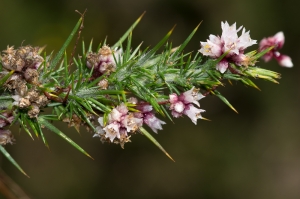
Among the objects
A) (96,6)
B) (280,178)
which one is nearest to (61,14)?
(96,6)

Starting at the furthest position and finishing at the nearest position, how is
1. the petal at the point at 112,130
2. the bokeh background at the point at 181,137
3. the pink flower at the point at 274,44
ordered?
1. the bokeh background at the point at 181,137
2. the pink flower at the point at 274,44
3. the petal at the point at 112,130

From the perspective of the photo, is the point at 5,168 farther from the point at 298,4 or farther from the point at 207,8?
the point at 298,4

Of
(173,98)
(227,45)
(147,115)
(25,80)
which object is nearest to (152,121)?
(147,115)

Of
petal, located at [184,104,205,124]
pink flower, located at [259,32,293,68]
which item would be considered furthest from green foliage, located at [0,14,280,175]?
pink flower, located at [259,32,293,68]

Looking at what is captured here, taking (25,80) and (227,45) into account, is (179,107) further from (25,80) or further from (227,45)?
(25,80)

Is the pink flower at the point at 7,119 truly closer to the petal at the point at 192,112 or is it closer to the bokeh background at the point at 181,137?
the petal at the point at 192,112

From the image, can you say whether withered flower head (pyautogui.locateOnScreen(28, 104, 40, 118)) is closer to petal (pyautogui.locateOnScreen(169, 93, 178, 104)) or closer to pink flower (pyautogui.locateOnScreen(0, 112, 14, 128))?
pink flower (pyautogui.locateOnScreen(0, 112, 14, 128))

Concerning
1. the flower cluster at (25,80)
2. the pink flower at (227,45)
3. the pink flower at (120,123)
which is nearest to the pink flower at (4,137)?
the flower cluster at (25,80)
